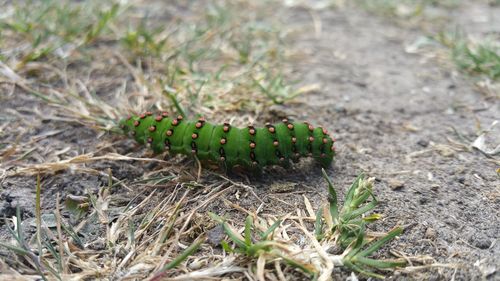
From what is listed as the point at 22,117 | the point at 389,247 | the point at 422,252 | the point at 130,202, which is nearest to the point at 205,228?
the point at 130,202

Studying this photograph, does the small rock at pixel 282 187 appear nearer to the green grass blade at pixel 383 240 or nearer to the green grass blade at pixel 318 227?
the green grass blade at pixel 318 227

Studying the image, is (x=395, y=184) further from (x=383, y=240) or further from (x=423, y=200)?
(x=383, y=240)

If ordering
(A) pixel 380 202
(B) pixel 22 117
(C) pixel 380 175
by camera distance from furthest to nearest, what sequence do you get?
(B) pixel 22 117
(C) pixel 380 175
(A) pixel 380 202

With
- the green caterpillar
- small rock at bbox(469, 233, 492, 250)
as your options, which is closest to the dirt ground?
small rock at bbox(469, 233, 492, 250)

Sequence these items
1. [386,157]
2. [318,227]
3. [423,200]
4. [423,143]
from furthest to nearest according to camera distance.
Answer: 1. [423,143]
2. [386,157]
3. [423,200]
4. [318,227]

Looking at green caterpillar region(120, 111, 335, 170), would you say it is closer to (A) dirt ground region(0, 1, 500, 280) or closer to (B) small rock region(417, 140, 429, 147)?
(A) dirt ground region(0, 1, 500, 280)

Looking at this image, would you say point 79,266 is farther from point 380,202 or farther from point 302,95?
point 302,95

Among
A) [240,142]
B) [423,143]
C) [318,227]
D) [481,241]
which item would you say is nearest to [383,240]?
[318,227]
